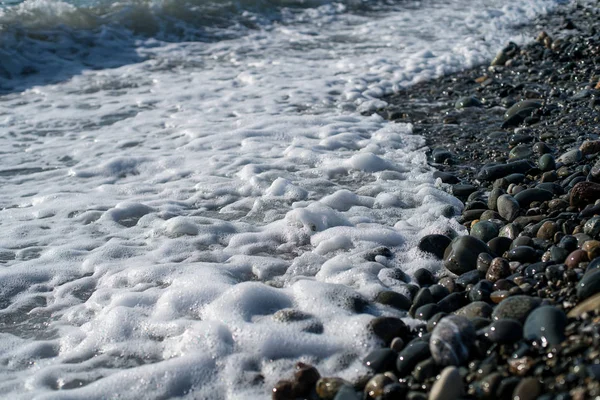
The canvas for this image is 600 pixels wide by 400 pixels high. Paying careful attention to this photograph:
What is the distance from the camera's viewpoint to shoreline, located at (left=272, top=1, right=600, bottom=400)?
1903 millimetres

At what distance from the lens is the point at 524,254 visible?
266cm

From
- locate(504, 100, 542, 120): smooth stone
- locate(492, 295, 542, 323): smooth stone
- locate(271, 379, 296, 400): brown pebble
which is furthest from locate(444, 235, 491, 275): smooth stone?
locate(504, 100, 542, 120): smooth stone

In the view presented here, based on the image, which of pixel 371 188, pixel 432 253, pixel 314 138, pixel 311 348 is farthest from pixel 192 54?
pixel 311 348

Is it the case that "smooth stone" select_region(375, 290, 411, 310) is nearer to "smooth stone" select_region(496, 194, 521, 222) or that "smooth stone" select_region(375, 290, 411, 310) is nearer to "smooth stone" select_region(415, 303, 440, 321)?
"smooth stone" select_region(415, 303, 440, 321)

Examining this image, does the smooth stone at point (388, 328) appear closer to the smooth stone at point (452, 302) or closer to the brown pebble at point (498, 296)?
the smooth stone at point (452, 302)

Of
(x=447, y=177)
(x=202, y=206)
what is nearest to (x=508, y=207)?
(x=447, y=177)

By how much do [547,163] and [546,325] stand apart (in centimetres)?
175

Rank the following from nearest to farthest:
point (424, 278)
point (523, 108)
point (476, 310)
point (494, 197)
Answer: point (476, 310) < point (424, 278) < point (494, 197) < point (523, 108)

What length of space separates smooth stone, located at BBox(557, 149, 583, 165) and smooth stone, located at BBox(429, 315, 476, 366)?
1.74m

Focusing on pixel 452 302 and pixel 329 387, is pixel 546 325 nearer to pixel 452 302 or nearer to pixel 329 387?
pixel 452 302

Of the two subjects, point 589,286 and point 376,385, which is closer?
point 376,385

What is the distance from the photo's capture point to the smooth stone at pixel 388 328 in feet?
7.63

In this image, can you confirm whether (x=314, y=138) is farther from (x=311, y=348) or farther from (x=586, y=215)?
(x=311, y=348)

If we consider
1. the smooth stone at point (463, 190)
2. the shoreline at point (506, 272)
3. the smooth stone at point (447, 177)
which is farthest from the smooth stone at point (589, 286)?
the smooth stone at point (447, 177)
